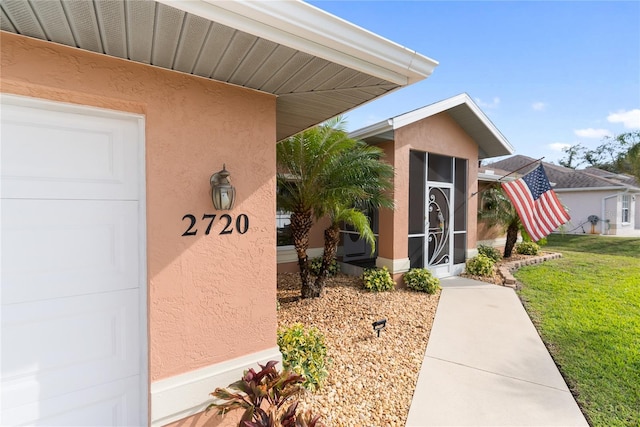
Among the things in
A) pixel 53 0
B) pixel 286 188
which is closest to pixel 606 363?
pixel 286 188

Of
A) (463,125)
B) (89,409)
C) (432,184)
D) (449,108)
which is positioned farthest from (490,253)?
(89,409)

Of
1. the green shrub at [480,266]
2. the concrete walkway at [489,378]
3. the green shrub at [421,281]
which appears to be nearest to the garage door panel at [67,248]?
the concrete walkway at [489,378]

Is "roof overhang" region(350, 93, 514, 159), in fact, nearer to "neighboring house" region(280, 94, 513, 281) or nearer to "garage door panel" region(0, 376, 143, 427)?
"neighboring house" region(280, 94, 513, 281)

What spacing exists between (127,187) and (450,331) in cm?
597

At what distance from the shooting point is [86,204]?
230cm

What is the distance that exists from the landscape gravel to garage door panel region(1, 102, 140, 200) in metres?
3.31

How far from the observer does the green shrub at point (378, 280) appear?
776cm

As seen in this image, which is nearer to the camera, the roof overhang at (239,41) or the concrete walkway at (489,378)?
the roof overhang at (239,41)

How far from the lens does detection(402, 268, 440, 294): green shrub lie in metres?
7.88

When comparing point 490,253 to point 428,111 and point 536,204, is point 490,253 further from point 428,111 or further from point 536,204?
point 428,111

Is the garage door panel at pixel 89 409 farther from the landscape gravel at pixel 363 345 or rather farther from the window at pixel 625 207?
the window at pixel 625 207

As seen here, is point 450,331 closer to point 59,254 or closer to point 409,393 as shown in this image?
point 409,393

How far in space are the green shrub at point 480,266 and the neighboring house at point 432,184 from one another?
29 cm

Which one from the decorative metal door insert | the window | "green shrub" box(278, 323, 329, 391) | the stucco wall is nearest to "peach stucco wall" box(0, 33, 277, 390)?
"green shrub" box(278, 323, 329, 391)
